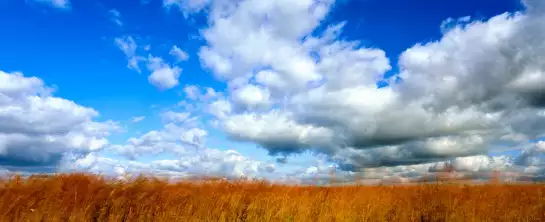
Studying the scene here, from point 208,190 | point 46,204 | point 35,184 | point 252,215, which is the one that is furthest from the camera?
point 208,190

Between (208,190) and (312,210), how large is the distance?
17.6 ft

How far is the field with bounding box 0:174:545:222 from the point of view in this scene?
13336mm

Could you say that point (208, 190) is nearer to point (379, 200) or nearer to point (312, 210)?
point (312, 210)

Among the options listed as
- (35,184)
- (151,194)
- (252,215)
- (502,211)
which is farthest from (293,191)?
(35,184)

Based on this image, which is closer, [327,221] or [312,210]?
[327,221]

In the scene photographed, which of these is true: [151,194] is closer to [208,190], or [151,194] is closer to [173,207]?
[173,207]

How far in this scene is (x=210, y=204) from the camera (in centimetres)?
1656

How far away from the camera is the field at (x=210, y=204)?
13.3m

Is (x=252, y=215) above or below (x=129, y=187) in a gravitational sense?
below

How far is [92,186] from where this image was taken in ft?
48.8

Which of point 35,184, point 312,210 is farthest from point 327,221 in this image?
point 35,184

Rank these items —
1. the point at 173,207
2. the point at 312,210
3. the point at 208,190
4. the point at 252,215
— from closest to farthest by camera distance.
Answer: the point at 173,207
the point at 252,215
the point at 312,210
the point at 208,190

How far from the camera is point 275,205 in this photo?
1747cm

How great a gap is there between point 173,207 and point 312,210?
6.16 metres
